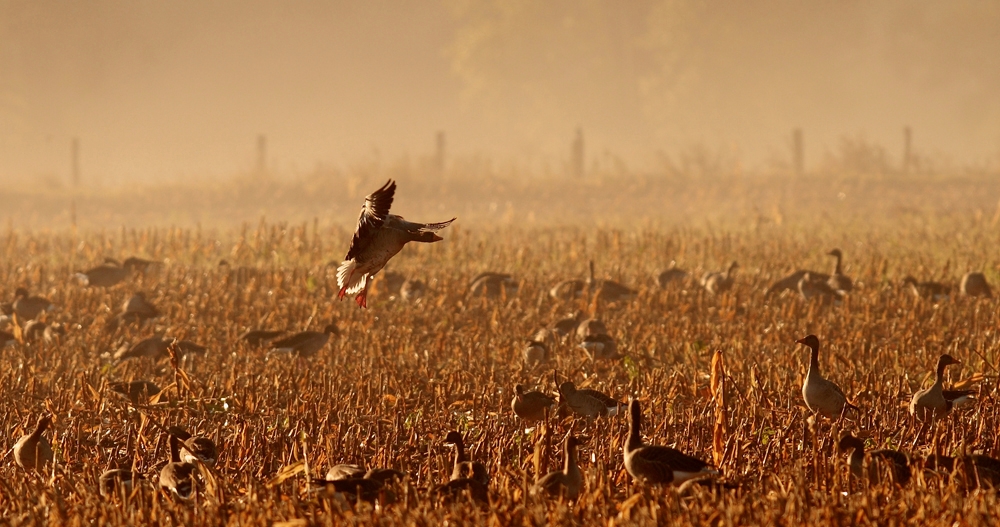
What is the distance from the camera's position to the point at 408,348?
12094 mm

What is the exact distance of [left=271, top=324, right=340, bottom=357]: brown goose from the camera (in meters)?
11.7

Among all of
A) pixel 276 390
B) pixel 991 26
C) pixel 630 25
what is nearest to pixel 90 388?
pixel 276 390

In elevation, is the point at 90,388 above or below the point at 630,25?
below

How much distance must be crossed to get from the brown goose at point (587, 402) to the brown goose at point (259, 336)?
4680 mm

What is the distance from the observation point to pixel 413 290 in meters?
15.4

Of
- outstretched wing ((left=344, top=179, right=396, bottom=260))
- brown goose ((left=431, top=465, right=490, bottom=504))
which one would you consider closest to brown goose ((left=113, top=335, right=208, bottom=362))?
brown goose ((left=431, top=465, right=490, bottom=504))

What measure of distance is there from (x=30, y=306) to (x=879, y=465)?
11234 millimetres

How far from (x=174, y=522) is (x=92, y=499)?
66 centimetres

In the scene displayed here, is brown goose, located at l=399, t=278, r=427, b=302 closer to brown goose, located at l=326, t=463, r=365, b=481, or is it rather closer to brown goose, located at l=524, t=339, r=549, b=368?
brown goose, located at l=524, t=339, r=549, b=368

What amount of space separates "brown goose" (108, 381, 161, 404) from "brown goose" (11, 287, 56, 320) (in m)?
5.08

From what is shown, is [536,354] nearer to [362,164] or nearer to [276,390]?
[276,390]

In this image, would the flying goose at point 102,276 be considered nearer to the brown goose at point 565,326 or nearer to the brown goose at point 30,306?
the brown goose at point 30,306

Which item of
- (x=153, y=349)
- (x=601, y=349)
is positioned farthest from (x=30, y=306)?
(x=601, y=349)

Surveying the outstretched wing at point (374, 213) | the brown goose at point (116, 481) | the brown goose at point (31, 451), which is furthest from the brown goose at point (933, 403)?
the brown goose at point (31, 451)
